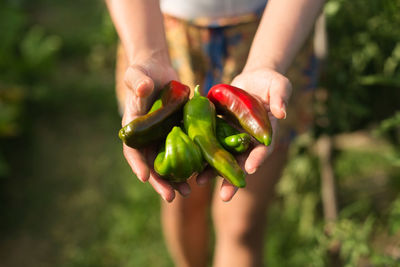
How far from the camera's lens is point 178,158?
1767 mm

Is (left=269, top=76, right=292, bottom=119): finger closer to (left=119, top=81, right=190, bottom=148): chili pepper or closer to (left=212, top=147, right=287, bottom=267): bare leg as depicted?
(left=119, top=81, right=190, bottom=148): chili pepper

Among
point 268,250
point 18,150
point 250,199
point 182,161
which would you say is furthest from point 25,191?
point 182,161

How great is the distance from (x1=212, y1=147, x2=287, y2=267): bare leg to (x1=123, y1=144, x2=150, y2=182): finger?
0.69m

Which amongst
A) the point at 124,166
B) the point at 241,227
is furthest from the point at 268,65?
the point at 124,166

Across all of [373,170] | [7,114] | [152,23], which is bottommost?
[373,170]

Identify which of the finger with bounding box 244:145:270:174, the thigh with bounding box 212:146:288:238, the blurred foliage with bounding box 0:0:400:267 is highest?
the finger with bounding box 244:145:270:174

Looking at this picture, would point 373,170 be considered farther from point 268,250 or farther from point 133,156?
point 133,156

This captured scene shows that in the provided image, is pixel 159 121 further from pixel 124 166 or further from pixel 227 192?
pixel 124 166

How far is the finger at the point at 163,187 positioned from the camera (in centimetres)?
168

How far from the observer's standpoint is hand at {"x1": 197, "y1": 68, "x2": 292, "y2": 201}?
1698mm

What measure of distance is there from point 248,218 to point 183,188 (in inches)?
27.1

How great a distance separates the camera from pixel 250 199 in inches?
91.3

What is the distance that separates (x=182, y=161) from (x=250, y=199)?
0.66 metres

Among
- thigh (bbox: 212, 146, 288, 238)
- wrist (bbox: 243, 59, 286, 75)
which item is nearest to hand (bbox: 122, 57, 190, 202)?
wrist (bbox: 243, 59, 286, 75)
